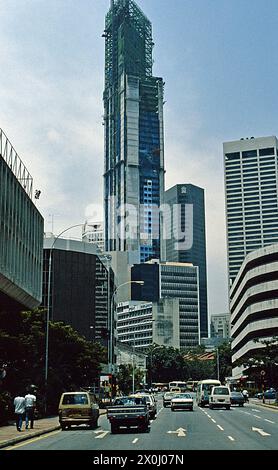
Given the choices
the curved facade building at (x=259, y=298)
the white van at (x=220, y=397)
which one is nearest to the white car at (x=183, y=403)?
the white van at (x=220, y=397)

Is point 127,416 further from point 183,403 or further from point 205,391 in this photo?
point 205,391

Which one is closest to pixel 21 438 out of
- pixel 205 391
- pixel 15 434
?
pixel 15 434

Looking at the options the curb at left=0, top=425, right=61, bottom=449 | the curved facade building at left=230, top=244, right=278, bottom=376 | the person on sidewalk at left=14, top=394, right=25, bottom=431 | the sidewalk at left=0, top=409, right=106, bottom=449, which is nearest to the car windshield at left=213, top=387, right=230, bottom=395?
the sidewalk at left=0, top=409, right=106, bottom=449

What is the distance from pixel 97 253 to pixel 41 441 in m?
100

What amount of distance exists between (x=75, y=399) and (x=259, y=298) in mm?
79756

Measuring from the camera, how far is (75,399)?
32.0m

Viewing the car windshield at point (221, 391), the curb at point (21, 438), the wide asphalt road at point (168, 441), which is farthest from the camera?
the car windshield at point (221, 391)

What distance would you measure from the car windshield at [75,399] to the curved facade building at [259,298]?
6911 cm

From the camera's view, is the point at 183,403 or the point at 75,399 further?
the point at 183,403

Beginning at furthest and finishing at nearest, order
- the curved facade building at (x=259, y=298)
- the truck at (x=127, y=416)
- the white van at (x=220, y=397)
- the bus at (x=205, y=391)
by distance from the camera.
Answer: the curved facade building at (x=259, y=298)
the bus at (x=205, y=391)
the white van at (x=220, y=397)
the truck at (x=127, y=416)

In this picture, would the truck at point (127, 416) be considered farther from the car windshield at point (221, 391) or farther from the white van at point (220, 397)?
the car windshield at point (221, 391)

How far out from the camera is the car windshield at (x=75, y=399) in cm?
3191

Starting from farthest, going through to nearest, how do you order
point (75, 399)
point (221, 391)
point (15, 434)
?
1. point (221, 391)
2. point (75, 399)
3. point (15, 434)
